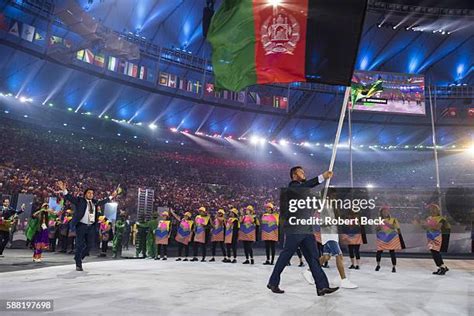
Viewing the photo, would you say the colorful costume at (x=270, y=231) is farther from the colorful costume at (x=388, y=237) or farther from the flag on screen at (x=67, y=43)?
the flag on screen at (x=67, y=43)

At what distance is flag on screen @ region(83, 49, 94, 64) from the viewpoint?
990 inches

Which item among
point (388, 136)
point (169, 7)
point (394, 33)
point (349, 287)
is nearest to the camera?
point (349, 287)

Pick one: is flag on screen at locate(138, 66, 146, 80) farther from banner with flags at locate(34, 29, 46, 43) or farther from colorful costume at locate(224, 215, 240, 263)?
colorful costume at locate(224, 215, 240, 263)

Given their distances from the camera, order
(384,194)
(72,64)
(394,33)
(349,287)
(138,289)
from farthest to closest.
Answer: (394,33), (72,64), (384,194), (349,287), (138,289)

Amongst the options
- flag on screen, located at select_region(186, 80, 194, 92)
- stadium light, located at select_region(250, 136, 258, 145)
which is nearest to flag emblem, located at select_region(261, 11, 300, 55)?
flag on screen, located at select_region(186, 80, 194, 92)

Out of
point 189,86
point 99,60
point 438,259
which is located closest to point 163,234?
point 438,259

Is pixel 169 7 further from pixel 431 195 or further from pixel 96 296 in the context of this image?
pixel 96 296

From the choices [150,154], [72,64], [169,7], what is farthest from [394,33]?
[72,64]

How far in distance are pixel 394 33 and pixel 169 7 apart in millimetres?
21133

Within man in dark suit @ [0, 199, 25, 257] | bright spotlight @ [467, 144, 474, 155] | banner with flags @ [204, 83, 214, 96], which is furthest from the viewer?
bright spotlight @ [467, 144, 474, 155]

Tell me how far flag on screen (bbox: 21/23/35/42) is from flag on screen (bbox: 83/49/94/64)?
11.4ft

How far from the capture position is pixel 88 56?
25.3 m

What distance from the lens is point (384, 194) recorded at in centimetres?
2262

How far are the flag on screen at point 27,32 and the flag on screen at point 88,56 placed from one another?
3472 mm
